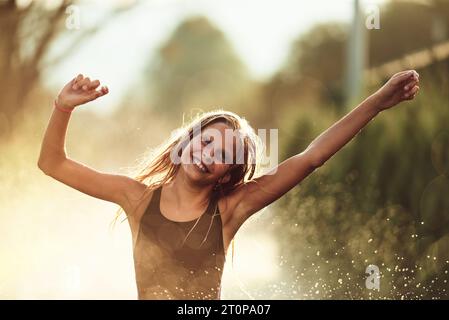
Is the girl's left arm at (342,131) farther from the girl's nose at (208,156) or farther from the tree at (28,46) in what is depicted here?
the tree at (28,46)

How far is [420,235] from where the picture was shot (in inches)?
229

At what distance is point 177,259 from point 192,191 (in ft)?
0.89

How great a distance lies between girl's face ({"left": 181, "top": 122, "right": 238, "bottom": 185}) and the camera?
3.42 meters

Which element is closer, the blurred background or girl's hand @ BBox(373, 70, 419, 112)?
girl's hand @ BBox(373, 70, 419, 112)

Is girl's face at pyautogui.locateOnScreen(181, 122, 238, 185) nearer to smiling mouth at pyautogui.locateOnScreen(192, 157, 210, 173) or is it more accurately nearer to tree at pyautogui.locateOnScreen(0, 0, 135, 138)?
smiling mouth at pyautogui.locateOnScreen(192, 157, 210, 173)

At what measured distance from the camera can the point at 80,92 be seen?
3.24 metres

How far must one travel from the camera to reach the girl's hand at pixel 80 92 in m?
3.22

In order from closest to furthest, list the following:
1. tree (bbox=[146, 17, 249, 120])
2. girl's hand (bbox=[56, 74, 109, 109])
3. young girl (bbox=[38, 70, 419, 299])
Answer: girl's hand (bbox=[56, 74, 109, 109]) → young girl (bbox=[38, 70, 419, 299]) → tree (bbox=[146, 17, 249, 120])

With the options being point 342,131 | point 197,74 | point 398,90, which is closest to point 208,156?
point 342,131

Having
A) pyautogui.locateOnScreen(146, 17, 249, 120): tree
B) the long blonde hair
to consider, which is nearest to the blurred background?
the long blonde hair

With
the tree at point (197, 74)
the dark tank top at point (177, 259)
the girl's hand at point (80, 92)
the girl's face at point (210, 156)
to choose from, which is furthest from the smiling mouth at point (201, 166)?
the tree at point (197, 74)

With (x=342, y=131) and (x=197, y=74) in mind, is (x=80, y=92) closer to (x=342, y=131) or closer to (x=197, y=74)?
(x=342, y=131)

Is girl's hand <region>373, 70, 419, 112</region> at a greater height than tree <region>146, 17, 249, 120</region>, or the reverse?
tree <region>146, 17, 249, 120</region>
